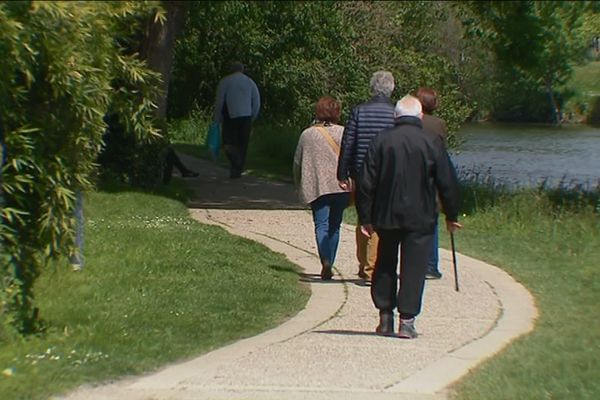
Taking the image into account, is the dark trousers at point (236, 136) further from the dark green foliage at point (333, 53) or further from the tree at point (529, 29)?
the dark green foliage at point (333, 53)

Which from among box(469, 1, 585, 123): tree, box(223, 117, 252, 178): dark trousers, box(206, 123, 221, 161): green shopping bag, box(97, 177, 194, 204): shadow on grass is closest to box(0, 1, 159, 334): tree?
box(469, 1, 585, 123): tree

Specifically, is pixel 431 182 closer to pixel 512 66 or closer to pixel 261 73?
pixel 512 66

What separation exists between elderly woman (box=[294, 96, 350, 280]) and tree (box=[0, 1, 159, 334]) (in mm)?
3089

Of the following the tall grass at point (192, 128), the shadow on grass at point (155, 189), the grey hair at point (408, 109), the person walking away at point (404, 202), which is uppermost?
the grey hair at point (408, 109)

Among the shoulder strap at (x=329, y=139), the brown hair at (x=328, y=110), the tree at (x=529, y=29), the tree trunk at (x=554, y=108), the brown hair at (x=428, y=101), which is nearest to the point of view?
the shoulder strap at (x=329, y=139)

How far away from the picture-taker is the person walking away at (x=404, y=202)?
8.22 meters

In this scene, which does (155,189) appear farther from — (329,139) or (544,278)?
(544,278)

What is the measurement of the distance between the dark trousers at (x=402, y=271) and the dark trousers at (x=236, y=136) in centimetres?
1056

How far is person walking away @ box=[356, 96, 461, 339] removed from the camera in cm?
822

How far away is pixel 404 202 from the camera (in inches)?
323

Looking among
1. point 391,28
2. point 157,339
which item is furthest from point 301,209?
point 391,28

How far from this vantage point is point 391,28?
24891 millimetres

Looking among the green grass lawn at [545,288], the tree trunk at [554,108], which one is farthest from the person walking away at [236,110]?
the tree trunk at [554,108]

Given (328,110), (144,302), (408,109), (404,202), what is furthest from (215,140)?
(404,202)
